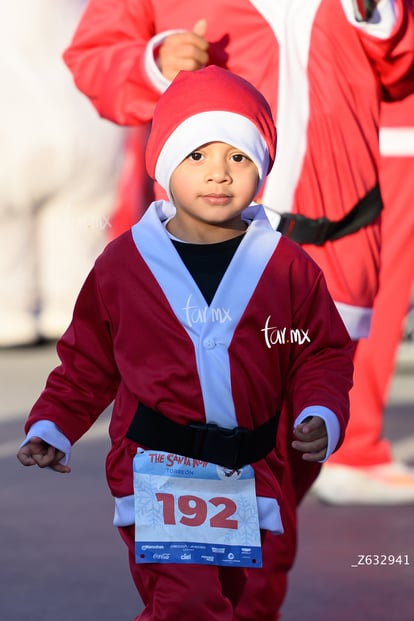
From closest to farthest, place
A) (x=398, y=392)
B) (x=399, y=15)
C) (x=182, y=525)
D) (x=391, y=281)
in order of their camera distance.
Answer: (x=182, y=525) → (x=399, y=15) → (x=391, y=281) → (x=398, y=392)

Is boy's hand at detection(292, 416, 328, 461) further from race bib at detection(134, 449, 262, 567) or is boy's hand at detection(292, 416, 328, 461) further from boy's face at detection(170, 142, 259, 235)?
boy's face at detection(170, 142, 259, 235)

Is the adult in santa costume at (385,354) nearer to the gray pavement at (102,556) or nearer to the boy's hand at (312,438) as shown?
the gray pavement at (102,556)

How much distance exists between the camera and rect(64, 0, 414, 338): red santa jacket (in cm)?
364

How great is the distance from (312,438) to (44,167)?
670cm

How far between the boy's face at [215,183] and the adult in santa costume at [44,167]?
6106 millimetres

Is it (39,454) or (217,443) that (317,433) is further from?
(39,454)

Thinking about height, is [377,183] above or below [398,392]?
above

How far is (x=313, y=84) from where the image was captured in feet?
12.0

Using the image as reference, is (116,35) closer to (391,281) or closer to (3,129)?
(391,281)

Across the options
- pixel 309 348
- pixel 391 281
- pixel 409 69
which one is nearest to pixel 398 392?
pixel 391 281

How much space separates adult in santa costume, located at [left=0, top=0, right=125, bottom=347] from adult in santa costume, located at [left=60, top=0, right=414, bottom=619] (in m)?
5.22

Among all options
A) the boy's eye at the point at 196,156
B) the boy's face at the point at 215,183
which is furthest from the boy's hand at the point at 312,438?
the boy's eye at the point at 196,156

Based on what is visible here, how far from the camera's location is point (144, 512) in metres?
2.84

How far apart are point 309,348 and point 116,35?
4.46ft
